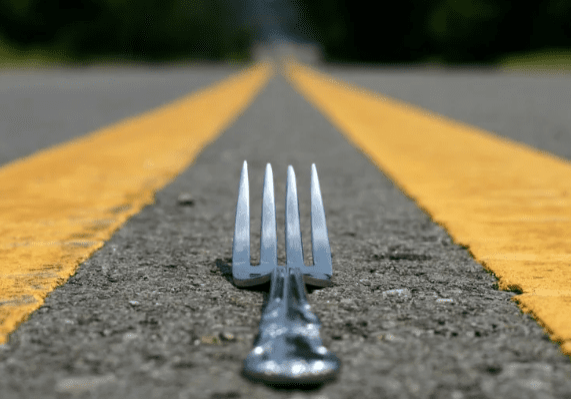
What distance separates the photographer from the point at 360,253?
2.04 metres

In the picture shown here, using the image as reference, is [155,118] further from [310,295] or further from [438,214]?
[310,295]

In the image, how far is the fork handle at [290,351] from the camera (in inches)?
43.1

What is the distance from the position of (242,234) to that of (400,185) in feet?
5.07

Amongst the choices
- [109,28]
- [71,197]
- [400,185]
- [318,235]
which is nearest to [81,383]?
[318,235]

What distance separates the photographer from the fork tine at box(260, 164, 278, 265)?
1.72m

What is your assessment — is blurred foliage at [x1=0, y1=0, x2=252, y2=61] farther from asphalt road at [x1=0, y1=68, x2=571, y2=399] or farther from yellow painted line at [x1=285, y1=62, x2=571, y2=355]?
asphalt road at [x1=0, y1=68, x2=571, y2=399]

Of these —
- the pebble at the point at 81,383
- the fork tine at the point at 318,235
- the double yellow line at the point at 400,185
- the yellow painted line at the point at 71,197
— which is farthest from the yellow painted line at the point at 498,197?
the yellow painted line at the point at 71,197

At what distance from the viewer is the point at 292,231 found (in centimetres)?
184

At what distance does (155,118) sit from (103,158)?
10.5ft

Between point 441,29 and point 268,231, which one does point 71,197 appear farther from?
point 441,29

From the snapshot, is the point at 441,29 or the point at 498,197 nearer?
the point at 498,197

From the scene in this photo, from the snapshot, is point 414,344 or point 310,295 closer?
point 414,344

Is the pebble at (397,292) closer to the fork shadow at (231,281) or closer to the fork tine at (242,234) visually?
the fork shadow at (231,281)

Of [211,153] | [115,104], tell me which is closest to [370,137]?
[211,153]
